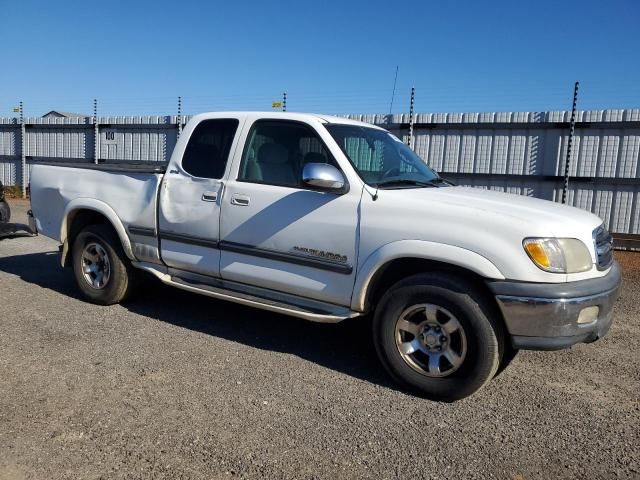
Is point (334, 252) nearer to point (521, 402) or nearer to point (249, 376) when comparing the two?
point (249, 376)

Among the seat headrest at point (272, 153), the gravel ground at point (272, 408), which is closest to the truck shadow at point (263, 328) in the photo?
the gravel ground at point (272, 408)

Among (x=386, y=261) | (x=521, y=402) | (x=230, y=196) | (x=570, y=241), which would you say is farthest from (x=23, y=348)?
(x=570, y=241)

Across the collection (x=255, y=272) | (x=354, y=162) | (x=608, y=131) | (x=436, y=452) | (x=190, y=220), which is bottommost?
(x=436, y=452)

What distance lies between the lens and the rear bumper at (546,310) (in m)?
3.37

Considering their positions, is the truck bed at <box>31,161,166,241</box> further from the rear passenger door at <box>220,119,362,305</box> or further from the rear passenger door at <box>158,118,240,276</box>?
the rear passenger door at <box>220,119,362,305</box>

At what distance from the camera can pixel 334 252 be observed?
13.3ft

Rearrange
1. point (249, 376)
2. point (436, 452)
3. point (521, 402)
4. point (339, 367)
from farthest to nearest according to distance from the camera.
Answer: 1. point (339, 367)
2. point (249, 376)
3. point (521, 402)
4. point (436, 452)

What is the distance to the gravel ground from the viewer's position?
2904 mm

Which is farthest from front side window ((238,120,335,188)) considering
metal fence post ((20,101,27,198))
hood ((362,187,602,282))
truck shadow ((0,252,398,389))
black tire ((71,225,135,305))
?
metal fence post ((20,101,27,198))

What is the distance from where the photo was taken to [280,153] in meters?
4.54

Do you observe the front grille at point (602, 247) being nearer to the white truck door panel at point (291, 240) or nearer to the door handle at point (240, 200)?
the white truck door panel at point (291, 240)

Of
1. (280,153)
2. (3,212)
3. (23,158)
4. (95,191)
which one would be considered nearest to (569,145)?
(280,153)

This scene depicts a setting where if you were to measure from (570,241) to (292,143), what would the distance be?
2.25m

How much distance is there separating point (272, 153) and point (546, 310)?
2456mm
